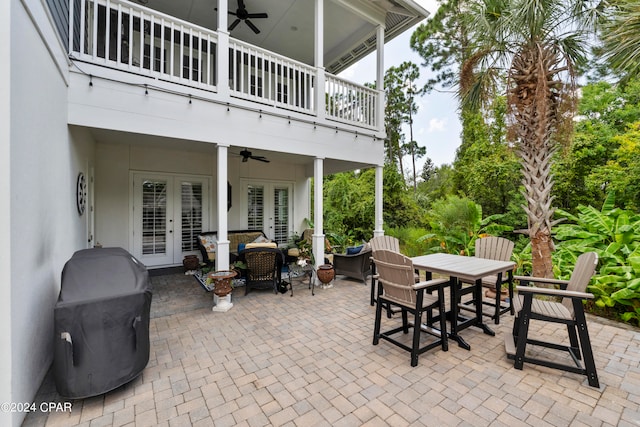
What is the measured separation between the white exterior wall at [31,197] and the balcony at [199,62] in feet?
2.93

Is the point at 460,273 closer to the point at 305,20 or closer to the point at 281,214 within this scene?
the point at 281,214

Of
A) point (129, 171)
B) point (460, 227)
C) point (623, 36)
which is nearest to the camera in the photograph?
point (623, 36)

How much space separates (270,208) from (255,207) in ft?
1.62

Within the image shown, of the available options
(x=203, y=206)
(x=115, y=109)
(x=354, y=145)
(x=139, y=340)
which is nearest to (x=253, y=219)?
(x=203, y=206)

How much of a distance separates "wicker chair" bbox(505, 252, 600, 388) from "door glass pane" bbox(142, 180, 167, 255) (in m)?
7.34

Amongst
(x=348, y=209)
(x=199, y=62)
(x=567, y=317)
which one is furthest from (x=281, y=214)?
(x=567, y=317)

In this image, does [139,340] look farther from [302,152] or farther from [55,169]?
[302,152]

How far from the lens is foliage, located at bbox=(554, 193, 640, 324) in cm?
389

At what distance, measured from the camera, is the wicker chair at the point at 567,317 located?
2598 mm

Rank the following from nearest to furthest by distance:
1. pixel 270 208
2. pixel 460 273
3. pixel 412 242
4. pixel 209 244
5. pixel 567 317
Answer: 1. pixel 567 317
2. pixel 460 273
3. pixel 209 244
4. pixel 270 208
5. pixel 412 242

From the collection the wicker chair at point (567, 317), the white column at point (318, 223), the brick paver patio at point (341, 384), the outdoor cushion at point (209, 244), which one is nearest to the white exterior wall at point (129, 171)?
the outdoor cushion at point (209, 244)

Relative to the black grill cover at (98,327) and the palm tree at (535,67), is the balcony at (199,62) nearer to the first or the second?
the palm tree at (535,67)

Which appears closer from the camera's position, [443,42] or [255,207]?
[255,207]

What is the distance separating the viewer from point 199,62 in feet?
13.8
